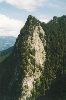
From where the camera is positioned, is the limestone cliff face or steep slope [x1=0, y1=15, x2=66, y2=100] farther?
steep slope [x1=0, y1=15, x2=66, y2=100]

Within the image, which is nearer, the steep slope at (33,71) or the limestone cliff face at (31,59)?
the limestone cliff face at (31,59)

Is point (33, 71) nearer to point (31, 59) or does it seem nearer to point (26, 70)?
point (26, 70)

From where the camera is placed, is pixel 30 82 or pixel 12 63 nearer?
pixel 30 82

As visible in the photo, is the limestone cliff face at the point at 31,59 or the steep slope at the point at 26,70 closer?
the limestone cliff face at the point at 31,59

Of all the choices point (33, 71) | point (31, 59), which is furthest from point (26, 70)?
point (31, 59)

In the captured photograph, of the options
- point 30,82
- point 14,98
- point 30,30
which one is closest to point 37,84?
point 30,82

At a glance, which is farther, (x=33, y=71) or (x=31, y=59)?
(x=31, y=59)

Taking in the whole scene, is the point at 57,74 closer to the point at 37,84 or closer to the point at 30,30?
the point at 37,84

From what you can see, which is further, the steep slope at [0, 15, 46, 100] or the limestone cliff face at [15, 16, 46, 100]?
the steep slope at [0, 15, 46, 100]
